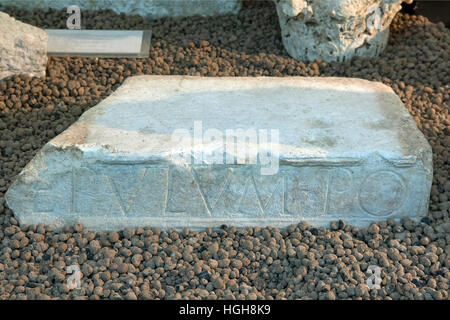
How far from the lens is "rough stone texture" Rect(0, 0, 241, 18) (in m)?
5.00

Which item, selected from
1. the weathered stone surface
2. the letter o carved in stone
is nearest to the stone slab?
the weathered stone surface

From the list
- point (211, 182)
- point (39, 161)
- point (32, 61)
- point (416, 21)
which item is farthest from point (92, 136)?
point (416, 21)

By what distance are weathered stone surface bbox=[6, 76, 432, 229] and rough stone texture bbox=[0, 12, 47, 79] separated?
116 centimetres

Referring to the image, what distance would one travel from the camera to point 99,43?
15.0 ft

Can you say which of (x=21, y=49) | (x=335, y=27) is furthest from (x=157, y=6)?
(x=335, y=27)

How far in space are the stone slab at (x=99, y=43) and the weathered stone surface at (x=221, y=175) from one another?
4.18 feet

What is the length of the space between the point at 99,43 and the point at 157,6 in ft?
2.20

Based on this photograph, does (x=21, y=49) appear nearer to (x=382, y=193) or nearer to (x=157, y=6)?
(x=157, y=6)

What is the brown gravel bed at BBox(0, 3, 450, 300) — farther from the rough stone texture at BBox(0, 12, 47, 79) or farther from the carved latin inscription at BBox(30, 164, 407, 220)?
the rough stone texture at BBox(0, 12, 47, 79)

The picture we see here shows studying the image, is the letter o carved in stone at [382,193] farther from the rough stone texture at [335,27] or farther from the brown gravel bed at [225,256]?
the rough stone texture at [335,27]

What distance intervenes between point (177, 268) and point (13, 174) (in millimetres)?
1119

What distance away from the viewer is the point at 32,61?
4.29 meters

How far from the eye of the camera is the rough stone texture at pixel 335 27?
4.27 meters

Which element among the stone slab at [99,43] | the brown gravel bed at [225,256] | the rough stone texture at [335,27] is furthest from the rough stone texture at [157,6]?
the brown gravel bed at [225,256]
